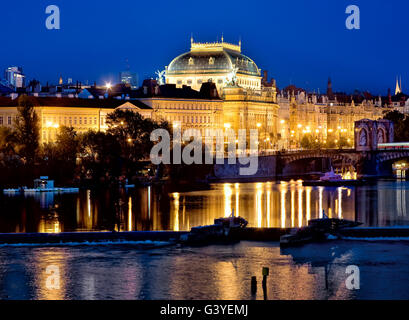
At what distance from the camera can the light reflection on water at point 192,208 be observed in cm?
4453

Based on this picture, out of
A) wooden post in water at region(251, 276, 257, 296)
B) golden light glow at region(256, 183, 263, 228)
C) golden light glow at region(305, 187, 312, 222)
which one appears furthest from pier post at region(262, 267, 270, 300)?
golden light glow at region(305, 187, 312, 222)

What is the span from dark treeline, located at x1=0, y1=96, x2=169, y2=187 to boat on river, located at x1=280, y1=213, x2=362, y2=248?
2837 centimetres

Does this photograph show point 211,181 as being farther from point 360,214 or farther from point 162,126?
point 360,214

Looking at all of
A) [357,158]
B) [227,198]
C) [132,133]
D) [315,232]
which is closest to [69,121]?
[132,133]

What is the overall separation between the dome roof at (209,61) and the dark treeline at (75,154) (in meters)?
47.2

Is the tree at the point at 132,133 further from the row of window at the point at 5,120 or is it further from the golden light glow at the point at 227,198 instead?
the row of window at the point at 5,120

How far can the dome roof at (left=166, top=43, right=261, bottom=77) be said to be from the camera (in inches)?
4779

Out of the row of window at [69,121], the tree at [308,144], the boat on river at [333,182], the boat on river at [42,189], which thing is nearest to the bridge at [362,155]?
the boat on river at [333,182]

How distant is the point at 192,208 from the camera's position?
52031 mm

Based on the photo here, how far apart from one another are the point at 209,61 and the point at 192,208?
71.4 meters

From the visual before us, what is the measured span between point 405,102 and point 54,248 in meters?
141

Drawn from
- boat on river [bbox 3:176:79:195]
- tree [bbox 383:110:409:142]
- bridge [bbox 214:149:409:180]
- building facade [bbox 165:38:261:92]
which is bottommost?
boat on river [bbox 3:176:79:195]

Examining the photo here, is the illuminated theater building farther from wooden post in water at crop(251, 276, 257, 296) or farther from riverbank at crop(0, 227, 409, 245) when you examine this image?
wooden post in water at crop(251, 276, 257, 296)

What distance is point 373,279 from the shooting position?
30500mm
